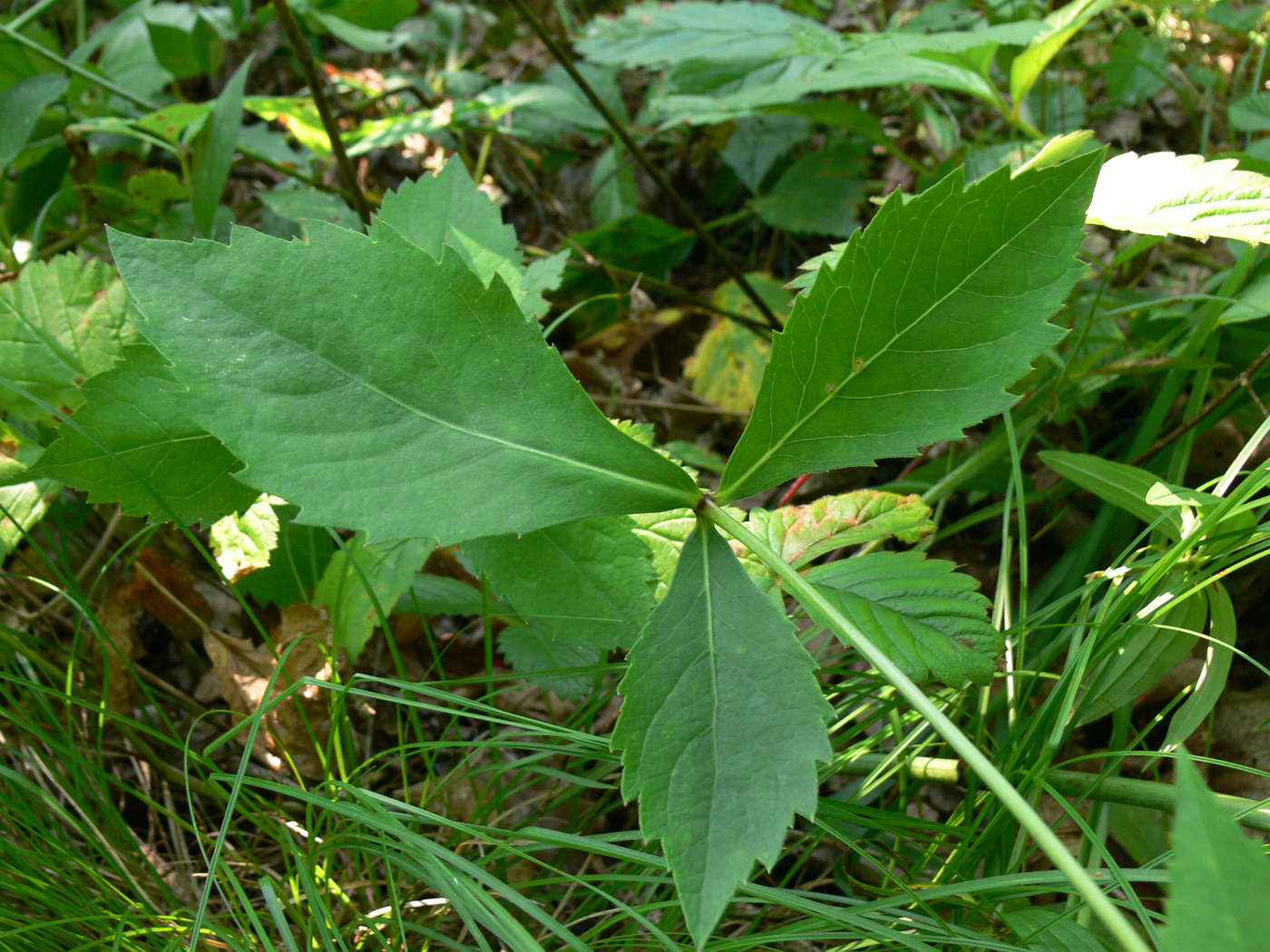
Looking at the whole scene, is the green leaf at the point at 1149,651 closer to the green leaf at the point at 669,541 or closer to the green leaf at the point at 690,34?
the green leaf at the point at 669,541

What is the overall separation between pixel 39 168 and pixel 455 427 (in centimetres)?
182

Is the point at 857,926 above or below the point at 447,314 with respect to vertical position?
below

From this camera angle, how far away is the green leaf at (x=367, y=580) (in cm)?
120

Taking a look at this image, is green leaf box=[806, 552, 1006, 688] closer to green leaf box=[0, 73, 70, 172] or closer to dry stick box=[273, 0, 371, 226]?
dry stick box=[273, 0, 371, 226]

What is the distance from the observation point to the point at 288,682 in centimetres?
132

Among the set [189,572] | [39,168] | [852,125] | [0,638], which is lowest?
[189,572]

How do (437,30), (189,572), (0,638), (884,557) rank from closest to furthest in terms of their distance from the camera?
(884,557) → (0,638) → (189,572) → (437,30)

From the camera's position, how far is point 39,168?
6.51 ft

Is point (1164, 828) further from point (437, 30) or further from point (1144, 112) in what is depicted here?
point (437, 30)

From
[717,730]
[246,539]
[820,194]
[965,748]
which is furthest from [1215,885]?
[820,194]

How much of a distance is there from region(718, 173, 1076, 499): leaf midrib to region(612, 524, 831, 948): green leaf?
0.10m

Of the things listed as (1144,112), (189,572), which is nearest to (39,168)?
(189,572)

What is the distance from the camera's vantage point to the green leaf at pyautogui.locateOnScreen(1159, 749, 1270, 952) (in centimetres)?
44

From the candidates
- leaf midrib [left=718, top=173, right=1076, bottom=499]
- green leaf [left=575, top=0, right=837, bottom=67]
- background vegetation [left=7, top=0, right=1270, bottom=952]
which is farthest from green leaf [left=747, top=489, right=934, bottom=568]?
green leaf [left=575, top=0, right=837, bottom=67]
